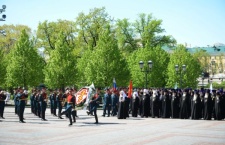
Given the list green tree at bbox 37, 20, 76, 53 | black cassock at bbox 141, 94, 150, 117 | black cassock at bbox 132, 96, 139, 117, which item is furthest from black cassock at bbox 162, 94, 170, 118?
green tree at bbox 37, 20, 76, 53

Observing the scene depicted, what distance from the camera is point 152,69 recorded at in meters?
56.4

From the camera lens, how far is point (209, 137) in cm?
1495

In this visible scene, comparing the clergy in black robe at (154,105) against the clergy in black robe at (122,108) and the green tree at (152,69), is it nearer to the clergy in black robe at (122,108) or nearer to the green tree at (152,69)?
the clergy in black robe at (122,108)

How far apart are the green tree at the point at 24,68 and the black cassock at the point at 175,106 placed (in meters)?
26.0

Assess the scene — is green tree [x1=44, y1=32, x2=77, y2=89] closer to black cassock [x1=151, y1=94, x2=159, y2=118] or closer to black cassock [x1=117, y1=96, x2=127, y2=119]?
black cassock [x1=151, y1=94, x2=159, y2=118]

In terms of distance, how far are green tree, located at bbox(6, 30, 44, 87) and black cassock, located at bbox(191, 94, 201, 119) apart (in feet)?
89.8

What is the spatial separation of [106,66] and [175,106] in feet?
78.7

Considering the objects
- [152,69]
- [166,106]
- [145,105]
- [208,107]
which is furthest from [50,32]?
[208,107]

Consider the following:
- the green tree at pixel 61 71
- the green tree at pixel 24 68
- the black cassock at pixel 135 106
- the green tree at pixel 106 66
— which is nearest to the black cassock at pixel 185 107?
the black cassock at pixel 135 106

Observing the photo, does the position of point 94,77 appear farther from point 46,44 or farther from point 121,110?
point 121,110

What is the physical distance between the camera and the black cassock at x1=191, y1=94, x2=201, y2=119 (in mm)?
23797

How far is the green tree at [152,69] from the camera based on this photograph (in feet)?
184

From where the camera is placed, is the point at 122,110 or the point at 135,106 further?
the point at 135,106

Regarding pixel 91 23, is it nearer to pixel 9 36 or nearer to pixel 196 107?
pixel 9 36
